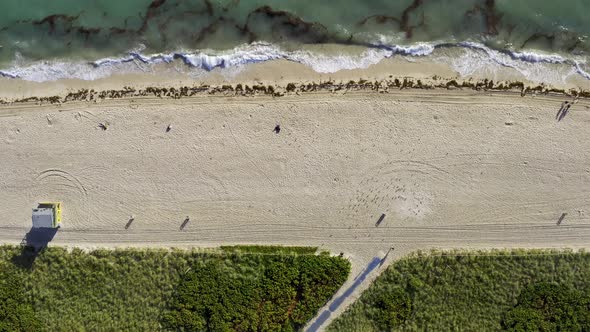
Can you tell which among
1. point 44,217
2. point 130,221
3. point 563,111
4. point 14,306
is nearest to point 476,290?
point 563,111

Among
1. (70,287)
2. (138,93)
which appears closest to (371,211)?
(138,93)

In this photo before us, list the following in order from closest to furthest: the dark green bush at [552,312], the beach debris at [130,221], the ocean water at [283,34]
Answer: the dark green bush at [552,312]
the beach debris at [130,221]
the ocean water at [283,34]

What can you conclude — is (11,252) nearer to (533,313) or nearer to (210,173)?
(210,173)

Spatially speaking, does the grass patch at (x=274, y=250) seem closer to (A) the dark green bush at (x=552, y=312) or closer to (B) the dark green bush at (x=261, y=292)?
(B) the dark green bush at (x=261, y=292)

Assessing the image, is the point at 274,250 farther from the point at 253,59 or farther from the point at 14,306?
the point at 14,306

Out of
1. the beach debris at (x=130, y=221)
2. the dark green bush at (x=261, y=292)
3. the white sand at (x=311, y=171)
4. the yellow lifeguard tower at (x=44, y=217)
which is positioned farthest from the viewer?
the beach debris at (x=130, y=221)

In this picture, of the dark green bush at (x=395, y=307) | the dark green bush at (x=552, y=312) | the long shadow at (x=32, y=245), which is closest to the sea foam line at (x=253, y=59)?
the long shadow at (x=32, y=245)
